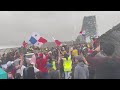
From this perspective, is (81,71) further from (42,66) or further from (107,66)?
(107,66)

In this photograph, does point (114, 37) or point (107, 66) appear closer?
point (107, 66)

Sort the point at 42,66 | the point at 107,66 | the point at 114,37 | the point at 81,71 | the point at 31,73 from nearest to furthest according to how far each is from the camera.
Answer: the point at 107,66, the point at 81,71, the point at 31,73, the point at 42,66, the point at 114,37

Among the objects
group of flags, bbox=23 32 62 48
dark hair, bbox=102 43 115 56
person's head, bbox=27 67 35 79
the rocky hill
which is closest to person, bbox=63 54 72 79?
group of flags, bbox=23 32 62 48

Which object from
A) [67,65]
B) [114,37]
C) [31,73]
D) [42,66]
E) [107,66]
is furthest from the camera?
[67,65]

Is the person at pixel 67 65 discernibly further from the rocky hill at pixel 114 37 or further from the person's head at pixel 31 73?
the person's head at pixel 31 73

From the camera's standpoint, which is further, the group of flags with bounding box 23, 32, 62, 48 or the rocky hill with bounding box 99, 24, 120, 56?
the group of flags with bounding box 23, 32, 62, 48

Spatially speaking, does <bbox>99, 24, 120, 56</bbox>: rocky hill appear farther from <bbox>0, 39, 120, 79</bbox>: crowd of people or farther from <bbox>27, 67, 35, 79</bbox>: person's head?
<bbox>27, 67, 35, 79</bbox>: person's head

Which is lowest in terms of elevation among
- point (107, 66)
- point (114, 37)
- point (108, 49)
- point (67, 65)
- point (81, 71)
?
point (67, 65)

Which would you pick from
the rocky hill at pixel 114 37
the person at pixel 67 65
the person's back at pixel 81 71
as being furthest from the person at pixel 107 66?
the person at pixel 67 65

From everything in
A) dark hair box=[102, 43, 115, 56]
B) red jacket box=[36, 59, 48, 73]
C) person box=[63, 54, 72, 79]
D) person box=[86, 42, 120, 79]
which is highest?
dark hair box=[102, 43, 115, 56]

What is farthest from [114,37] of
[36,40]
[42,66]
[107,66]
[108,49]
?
[107,66]
